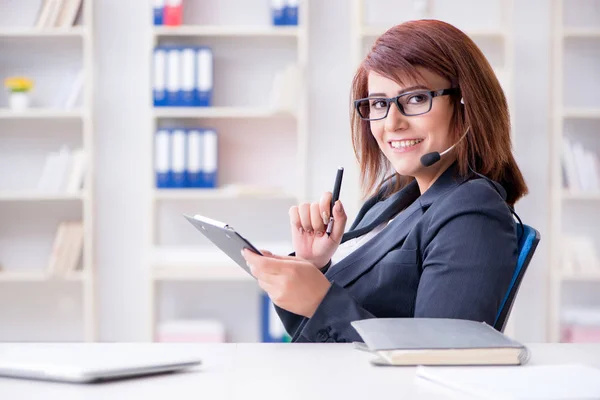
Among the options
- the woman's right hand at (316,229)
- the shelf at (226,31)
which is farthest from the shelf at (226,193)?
the woman's right hand at (316,229)

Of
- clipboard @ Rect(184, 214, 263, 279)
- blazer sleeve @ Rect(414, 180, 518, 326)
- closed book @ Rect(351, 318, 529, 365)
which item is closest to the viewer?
closed book @ Rect(351, 318, 529, 365)

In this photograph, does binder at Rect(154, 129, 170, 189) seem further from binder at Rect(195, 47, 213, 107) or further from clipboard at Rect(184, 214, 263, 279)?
clipboard at Rect(184, 214, 263, 279)

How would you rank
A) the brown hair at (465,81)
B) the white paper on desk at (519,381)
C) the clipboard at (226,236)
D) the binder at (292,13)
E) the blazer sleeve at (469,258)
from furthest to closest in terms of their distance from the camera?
the binder at (292,13) → the brown hair at (465,81) → the blazer sleeve at (469,258) → the clipboard at (226,236) → the white paper on desk at (519,381)

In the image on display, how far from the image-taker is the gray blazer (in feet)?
4.23

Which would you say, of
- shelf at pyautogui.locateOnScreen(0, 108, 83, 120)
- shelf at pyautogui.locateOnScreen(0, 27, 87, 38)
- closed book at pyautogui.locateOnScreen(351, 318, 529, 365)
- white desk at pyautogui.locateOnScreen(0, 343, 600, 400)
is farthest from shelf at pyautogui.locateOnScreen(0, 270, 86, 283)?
closed book at pyautogui.locateOnScreen(351, 318, 529, 365)

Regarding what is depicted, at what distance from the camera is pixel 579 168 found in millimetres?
3912

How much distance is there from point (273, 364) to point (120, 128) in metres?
3.29

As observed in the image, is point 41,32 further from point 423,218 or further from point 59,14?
point 423,218

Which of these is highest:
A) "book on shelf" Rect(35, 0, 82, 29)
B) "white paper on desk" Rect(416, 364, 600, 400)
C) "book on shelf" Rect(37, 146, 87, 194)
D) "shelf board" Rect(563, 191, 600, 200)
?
"book on shelf" Rect(35, 0, 82, 29)

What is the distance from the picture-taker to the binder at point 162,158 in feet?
12.4

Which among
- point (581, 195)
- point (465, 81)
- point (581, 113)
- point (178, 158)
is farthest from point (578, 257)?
point (465, 81)

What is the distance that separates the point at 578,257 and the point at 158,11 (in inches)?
96.6

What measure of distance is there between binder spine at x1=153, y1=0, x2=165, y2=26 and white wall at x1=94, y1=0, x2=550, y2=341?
24cm

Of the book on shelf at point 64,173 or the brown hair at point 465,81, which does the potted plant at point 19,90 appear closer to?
the book on shelf at point 64,173
